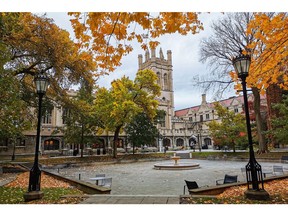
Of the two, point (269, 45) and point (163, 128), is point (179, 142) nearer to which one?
point (163, 128)

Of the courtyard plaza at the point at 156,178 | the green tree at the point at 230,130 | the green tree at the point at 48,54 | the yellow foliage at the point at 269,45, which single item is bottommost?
the courtyard plaza at the point at 156,178

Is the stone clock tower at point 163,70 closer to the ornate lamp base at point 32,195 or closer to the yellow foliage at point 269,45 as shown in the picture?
the yellow foliage at point 269,45

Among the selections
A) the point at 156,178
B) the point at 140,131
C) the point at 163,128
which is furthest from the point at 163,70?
the point at 156,178

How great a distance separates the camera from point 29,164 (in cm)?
1666

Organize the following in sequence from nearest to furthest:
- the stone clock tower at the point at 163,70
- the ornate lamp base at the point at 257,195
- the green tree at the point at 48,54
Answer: the ornate lamp base at the point at 257,195
the green tree at the point at 48,54
the stone clock tower at the point at 163,70

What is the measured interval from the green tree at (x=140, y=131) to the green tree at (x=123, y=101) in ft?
12.0

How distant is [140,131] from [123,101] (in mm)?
6561

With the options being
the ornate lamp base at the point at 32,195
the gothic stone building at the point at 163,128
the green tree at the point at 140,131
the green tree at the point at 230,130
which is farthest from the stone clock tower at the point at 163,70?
the ornate lamp base at the point at 32,195

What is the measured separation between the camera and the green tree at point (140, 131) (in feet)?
89.9

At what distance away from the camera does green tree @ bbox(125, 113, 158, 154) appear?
27.4 meters

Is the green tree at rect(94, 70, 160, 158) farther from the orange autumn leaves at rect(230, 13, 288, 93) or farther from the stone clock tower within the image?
the stone clock tower

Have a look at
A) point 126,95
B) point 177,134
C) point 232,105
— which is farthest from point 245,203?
point 232,105

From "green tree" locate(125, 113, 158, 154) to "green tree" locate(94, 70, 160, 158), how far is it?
3.64 metres
